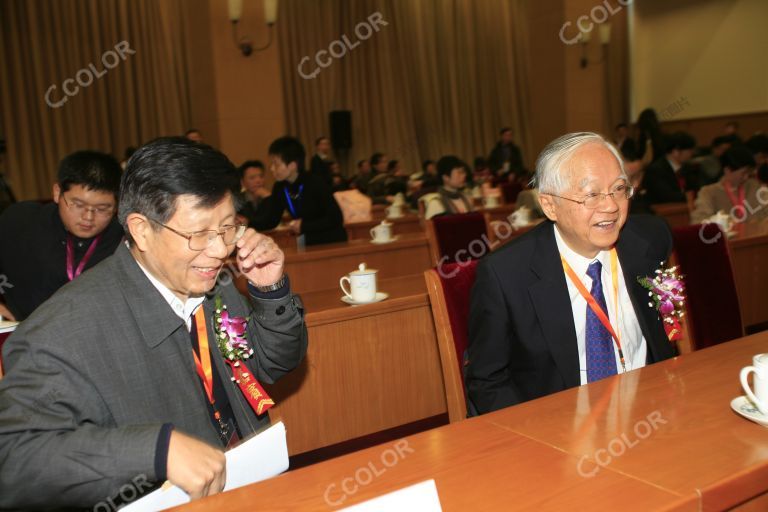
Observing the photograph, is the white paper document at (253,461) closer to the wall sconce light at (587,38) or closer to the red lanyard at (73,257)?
the red lanyard at (73,257)

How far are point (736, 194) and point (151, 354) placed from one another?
16.0 feet

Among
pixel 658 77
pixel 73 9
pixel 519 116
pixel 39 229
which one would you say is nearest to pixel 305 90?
pixel 73 9

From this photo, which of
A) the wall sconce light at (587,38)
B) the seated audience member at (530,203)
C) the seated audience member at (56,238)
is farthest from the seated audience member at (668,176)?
the seated audience member at (56,238)

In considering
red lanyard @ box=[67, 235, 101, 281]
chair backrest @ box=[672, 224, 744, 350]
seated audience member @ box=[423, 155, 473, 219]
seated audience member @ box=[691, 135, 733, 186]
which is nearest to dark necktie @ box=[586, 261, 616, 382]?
chair backrest @ box=[672, 224, 744, 350]

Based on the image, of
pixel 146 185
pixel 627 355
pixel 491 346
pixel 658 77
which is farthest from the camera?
pixel 658 77

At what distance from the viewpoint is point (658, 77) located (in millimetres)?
13188

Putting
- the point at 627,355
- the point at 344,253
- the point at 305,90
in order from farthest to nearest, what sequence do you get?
the point at 305,90, the point at 344,253, the point at 627,355

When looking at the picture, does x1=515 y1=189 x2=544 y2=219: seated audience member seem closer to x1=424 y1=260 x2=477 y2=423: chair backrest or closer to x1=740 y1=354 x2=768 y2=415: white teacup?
x1=424 y1=260 x2=477 y2=423: chair backrest

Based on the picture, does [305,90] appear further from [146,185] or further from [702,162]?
[146,185]

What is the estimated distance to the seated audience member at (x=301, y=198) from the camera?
4.73 meters

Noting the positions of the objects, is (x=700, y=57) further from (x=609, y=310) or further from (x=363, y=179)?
(x=609, y=310)

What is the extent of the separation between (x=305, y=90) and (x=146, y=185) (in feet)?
36.4

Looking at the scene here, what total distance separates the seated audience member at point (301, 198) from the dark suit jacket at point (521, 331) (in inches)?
123

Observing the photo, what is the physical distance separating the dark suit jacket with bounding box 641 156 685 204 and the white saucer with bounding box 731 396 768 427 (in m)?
5.07
